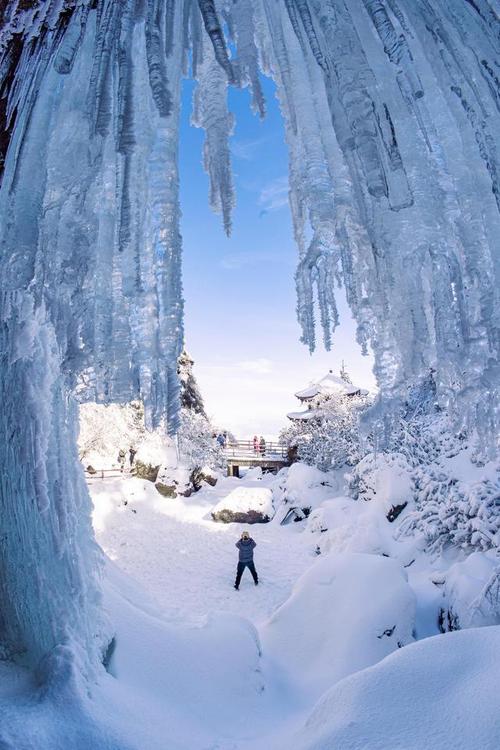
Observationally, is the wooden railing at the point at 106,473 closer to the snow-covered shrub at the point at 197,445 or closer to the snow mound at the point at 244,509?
the snow-covered shrub at the point at 197,445

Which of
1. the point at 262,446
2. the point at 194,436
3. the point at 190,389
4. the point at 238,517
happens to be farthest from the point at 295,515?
the point at 262,446

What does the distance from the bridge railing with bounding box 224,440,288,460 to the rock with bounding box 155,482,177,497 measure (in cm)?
777

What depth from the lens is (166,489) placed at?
627 inches

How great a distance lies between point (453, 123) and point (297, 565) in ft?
30.5

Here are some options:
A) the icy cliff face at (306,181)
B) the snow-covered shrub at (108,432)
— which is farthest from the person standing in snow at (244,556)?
the snow-covered shrub at (108,432)

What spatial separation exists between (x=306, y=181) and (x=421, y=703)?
2.64m

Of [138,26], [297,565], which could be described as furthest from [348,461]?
[138,26]

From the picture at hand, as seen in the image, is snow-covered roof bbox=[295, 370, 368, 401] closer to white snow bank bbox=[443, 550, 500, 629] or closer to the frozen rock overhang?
white snow bank bbox=[443, 550, 500, 629]

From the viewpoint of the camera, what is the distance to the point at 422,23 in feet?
6.44

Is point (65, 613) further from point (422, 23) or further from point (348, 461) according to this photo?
point (348, 461)

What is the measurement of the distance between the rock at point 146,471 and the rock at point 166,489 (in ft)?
1.68

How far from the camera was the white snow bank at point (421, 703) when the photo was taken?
73.1 inches

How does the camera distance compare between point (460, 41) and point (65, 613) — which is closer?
point (460, 41)

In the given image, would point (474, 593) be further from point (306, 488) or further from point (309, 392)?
point (309, 392)
